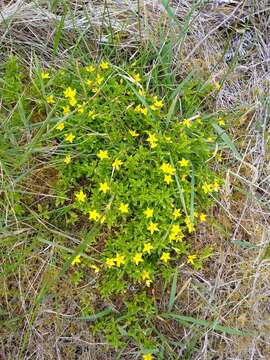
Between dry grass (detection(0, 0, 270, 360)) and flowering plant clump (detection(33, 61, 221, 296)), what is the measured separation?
0.20 metres

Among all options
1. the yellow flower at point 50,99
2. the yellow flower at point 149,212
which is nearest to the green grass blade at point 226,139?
the yellow flower at point 149,212

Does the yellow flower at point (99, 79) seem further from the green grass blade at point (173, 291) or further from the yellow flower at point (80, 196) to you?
the green grass blade at point (173, 291)

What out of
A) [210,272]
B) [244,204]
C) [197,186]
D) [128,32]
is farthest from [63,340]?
[128,32]

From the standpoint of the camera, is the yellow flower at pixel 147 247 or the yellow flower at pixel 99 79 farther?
the yellow flower at pixel 99 79

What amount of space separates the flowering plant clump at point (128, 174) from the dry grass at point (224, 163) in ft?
0.64

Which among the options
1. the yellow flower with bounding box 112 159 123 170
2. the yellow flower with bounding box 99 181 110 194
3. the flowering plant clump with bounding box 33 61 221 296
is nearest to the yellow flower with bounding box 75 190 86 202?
the flowering plant clump with bounding box 33 61 221 296

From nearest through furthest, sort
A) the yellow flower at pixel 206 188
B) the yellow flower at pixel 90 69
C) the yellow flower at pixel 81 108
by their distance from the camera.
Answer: the yellow flower at pixel 81 108 < the yellow flower at pixel 206 188 < the yellow flower at pixel 90 69

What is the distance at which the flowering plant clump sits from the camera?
7.81 feet

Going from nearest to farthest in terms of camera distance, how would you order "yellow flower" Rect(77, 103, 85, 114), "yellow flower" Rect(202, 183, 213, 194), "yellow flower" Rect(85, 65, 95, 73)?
"yellow flower" Rect(77, 103, 85, 114) → "yellow flower" Rect(202, 183, 213, 194) → "yellow flower" Rect(85, 65, 95, 73)

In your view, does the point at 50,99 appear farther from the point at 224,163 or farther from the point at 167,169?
the point at 224,163

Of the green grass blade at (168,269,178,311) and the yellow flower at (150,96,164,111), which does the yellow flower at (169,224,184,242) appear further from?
the yellow flower at (150,96,164,111)

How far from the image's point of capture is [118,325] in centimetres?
244

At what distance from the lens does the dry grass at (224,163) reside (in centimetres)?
248

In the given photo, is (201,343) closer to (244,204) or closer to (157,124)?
(244,204)
